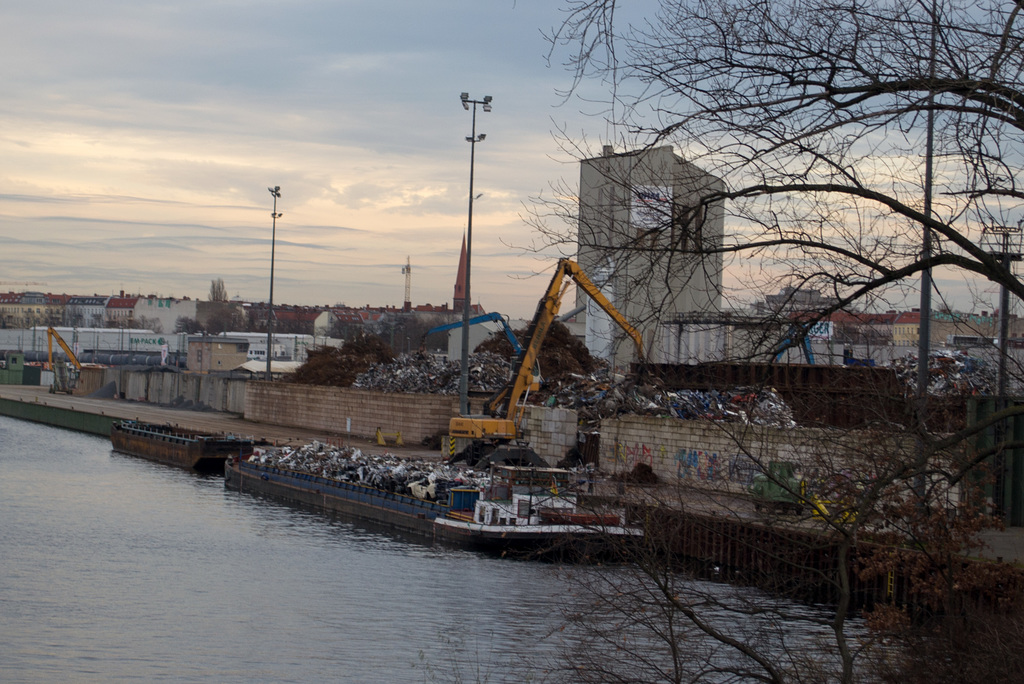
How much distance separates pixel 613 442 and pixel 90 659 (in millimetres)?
21676

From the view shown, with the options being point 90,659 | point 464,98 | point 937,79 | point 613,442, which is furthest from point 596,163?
point 464,98

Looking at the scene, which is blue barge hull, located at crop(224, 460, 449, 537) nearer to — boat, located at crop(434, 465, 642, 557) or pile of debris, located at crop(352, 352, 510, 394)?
boat, located at crop(434, 465, 642, 557)

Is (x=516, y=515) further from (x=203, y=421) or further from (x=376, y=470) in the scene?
(x=203, y=421)

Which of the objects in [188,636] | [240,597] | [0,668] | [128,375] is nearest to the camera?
[0,668]

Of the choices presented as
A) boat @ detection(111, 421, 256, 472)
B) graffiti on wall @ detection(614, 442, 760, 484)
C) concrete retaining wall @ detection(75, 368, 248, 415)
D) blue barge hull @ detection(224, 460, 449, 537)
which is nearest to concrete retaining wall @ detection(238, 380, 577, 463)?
graffiti on wall @ detection(614, 442, 760, 484)

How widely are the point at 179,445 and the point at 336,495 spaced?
19158mm

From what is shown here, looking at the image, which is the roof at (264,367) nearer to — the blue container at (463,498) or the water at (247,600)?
the water at (247,600)

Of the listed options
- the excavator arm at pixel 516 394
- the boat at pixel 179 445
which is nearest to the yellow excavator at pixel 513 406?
the excavator arm at pixel 516 394

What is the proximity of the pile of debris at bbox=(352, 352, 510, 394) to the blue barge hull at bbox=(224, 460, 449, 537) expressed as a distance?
14.1m

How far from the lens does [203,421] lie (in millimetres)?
68875

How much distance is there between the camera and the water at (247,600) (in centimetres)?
1781

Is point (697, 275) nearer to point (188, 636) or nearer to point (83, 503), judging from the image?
point (188, 636)

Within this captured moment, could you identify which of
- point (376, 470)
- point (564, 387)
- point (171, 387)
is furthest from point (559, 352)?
point (171, 387)

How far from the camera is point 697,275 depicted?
19.9 feet
